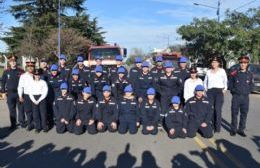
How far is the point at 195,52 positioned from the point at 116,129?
4179 centimetres

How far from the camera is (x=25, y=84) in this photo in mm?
11242

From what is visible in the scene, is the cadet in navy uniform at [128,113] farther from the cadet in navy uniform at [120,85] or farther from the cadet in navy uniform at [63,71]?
the cadet in navy uniform at [63,71]

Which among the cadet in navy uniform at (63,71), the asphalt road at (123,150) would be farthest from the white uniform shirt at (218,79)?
the cadet in navy uniform at (63,71)

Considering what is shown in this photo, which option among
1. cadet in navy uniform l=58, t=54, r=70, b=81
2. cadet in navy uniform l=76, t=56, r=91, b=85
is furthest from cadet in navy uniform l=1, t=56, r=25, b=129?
cadet in navy uniform l=76, t=56, r=91, b=85

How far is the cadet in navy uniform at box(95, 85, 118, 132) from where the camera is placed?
1114 cm

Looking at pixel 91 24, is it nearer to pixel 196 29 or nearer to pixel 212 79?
pixel 196 29

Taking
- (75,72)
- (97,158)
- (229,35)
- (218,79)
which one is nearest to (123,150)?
(97,158)

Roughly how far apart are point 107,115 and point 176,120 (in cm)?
186

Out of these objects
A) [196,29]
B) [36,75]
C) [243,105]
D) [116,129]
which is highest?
[196,29]

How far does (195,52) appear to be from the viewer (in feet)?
170

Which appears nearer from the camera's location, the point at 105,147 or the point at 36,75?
the point at 105,147

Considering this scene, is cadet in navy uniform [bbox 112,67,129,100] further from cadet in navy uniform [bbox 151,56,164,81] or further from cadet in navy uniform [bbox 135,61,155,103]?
cadet in navy uniform [bbox 151,56,164,81]

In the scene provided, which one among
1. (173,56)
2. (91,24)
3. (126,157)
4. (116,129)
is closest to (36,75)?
(116,129)

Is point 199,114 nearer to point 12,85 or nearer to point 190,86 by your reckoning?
point 190,86
